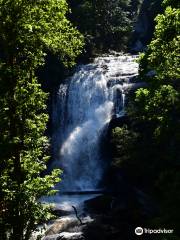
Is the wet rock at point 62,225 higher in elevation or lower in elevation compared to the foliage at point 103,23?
lower

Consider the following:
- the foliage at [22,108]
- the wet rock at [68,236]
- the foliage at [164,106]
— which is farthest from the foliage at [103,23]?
the foliage at [22,108]

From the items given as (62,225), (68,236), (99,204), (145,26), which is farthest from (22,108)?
(145,26)

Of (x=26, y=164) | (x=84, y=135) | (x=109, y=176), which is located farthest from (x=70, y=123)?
(x=26, y=164)

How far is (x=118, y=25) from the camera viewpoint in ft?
204

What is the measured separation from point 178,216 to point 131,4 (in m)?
63.4

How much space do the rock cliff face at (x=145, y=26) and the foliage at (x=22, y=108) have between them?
Result: 45840 mm

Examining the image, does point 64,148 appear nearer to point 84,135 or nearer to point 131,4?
point 84,135

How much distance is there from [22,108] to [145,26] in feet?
166

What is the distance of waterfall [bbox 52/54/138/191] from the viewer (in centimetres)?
3612

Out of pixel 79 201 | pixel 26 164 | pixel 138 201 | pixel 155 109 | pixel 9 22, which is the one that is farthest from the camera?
pixel 79 201

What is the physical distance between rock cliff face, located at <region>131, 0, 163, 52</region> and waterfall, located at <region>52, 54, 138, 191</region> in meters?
16.6

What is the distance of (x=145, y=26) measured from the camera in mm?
61406

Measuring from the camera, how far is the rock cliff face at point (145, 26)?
58.4 metres

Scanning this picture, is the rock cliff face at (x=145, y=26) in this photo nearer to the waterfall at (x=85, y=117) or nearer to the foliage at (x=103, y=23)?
the foliage at (x=103, y=23)
